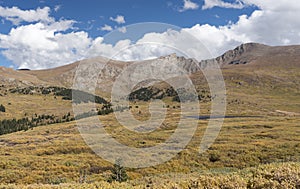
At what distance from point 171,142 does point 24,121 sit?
384 feet

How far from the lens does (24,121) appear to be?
150 meters

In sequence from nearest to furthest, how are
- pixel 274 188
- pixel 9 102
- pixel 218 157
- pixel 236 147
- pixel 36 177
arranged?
pixel 274 188, pixel 36 177, pixel 218 157, pixel 236 147, pixel 9 102

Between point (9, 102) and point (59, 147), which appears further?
point (9, 102)

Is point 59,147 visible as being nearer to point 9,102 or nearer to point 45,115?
point 45,115

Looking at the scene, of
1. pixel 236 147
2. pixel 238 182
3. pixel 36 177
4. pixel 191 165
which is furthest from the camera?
pixel 236 147

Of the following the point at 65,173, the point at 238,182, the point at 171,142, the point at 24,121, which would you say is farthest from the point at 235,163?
the point at 24,121

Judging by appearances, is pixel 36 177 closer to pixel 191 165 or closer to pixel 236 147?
pixel 191 165

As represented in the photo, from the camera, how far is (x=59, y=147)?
54.3 metres

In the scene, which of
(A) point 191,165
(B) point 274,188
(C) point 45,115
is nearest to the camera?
(B) point 274,188

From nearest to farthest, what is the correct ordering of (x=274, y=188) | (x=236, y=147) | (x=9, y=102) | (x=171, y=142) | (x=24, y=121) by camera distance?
(x=274, y=188) → (x=236, y=147) → (x=171, y=142) → (x=24, y=121) → (x=9, y=102)

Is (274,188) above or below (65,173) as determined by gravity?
above

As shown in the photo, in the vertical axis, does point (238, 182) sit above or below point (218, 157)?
above

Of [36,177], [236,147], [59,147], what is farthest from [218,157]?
[59,147]

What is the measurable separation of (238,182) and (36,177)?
2704cm
